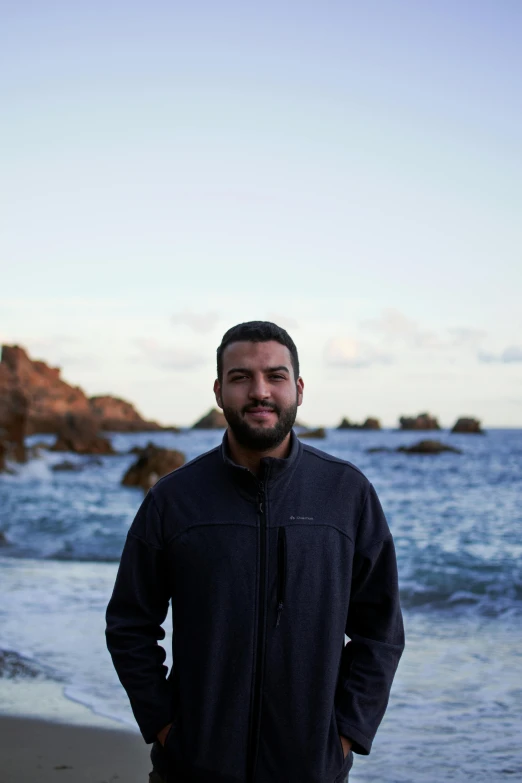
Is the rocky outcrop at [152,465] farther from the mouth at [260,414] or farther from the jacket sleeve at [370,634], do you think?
the mouth at [260,414]

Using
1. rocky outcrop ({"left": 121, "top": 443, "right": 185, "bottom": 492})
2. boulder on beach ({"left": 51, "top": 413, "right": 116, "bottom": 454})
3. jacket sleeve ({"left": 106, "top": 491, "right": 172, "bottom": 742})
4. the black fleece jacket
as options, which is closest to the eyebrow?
the black fleece jacket

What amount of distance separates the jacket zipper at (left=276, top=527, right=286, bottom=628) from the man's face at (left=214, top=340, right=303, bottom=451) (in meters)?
0.29

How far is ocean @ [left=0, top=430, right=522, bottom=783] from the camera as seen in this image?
16.8 feet

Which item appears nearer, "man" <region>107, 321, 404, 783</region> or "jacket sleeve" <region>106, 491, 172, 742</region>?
"man" <region>107, 321, 404, 783</region>

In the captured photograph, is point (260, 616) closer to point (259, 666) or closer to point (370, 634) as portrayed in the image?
point (259, 666)

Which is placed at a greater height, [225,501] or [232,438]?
[232,438]

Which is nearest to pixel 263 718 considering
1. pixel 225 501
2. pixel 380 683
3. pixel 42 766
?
pixel 380 683

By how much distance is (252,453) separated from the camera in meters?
2.60

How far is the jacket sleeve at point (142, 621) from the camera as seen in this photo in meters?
2.53

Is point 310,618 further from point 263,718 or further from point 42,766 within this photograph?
point 42,766

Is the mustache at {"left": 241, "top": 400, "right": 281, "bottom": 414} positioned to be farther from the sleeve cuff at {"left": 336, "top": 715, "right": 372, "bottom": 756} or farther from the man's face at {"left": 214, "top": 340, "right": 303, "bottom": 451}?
the sleeve cuff at {"left": 336, "top": 715, "right": 372, "bottom": 756}

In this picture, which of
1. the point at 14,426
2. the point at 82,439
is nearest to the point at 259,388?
the point at 14,426

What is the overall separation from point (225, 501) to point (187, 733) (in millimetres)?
689

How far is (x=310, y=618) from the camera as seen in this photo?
7.98 ft
